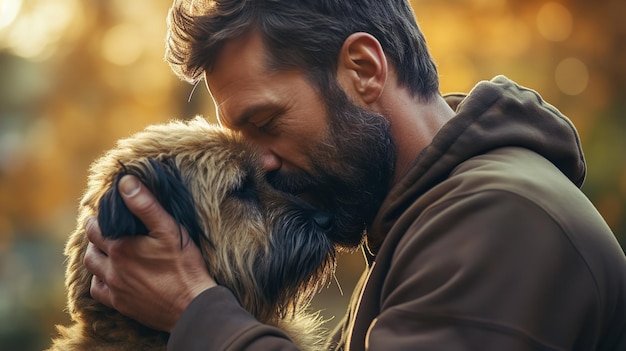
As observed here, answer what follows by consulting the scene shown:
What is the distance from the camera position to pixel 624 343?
8.91 ft

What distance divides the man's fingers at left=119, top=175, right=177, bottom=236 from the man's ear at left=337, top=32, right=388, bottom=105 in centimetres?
81

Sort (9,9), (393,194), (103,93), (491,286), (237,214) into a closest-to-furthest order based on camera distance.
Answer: (491,286) → (393,194) → (237,214) → (9,9) → (103,93)

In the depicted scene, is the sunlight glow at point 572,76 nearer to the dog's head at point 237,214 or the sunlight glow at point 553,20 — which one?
the sunlight glow at point 553,20

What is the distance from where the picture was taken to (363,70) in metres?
3.36

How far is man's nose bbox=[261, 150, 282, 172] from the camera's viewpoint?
11.5 ft

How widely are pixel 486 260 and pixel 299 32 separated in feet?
4.25

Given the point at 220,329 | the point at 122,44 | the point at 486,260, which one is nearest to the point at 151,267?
the point at 220,329

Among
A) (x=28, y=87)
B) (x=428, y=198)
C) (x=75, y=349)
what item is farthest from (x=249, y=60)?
(x=28, y=87)

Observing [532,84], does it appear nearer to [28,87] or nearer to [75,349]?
[28,87]

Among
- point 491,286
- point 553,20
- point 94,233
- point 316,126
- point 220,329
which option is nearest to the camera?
point 491,286

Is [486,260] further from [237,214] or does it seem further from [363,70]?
Result: [237,214]

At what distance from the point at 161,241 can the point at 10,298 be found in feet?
26.7

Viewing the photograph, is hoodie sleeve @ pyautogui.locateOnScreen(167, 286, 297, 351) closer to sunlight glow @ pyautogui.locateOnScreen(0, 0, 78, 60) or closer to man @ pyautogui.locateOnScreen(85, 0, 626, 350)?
man @ pyautogui.locateOnScreen(85, 0, 626, 350)

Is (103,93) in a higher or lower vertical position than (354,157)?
lower
